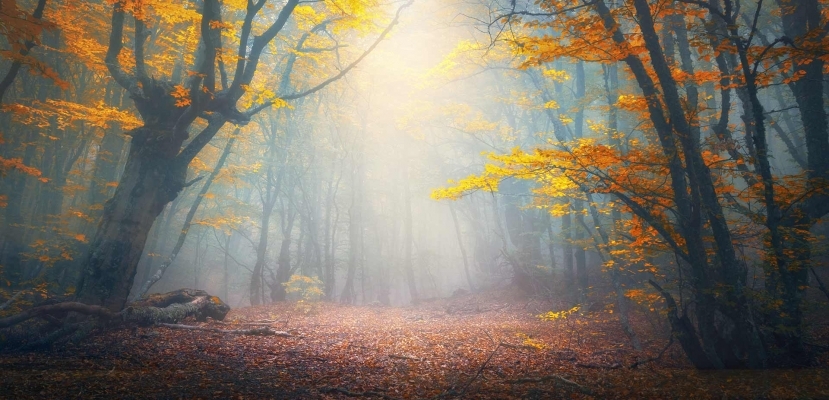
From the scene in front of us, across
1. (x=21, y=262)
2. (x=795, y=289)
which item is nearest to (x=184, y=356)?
(x=795, y=289)

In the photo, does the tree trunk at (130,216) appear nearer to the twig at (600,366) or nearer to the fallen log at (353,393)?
the fallen log at (353,393)

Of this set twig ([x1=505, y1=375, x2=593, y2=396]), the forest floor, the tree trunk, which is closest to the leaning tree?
the tree trunk

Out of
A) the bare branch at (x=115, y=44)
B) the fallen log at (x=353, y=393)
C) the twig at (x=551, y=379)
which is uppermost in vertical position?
the bare branch at (x=115, y=44)

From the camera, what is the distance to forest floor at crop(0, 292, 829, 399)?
489 cm

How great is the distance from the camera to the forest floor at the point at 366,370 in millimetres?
4895

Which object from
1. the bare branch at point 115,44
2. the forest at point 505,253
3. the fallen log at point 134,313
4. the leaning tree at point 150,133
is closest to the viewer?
the forest at point 505,253

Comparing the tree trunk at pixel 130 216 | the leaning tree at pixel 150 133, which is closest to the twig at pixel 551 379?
the leaning tree at pixel 150 133

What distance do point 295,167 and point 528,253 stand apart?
46.0 feet

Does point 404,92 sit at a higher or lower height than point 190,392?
higher

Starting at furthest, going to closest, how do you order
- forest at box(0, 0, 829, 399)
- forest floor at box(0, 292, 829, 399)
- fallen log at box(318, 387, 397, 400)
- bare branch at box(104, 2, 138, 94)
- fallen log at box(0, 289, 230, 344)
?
bare branch at box(104, 2, 138, 94) → fallen log at box(0, 289, 230, 344) → forest at box(0, 0, 829, 399) → fallen log at box(318, 387, 397, 400) → forest floor at box(0, 292, 829, 399)

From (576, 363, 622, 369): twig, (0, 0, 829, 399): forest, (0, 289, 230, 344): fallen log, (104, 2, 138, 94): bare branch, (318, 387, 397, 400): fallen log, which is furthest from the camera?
(104, 2, 138, 94): bare branch

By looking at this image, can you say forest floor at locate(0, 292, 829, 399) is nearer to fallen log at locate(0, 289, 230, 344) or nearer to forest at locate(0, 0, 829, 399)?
forest at locate(0, 0, 829, 399)

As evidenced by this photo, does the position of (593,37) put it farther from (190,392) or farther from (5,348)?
(5,348)

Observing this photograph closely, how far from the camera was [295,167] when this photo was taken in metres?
22.9
